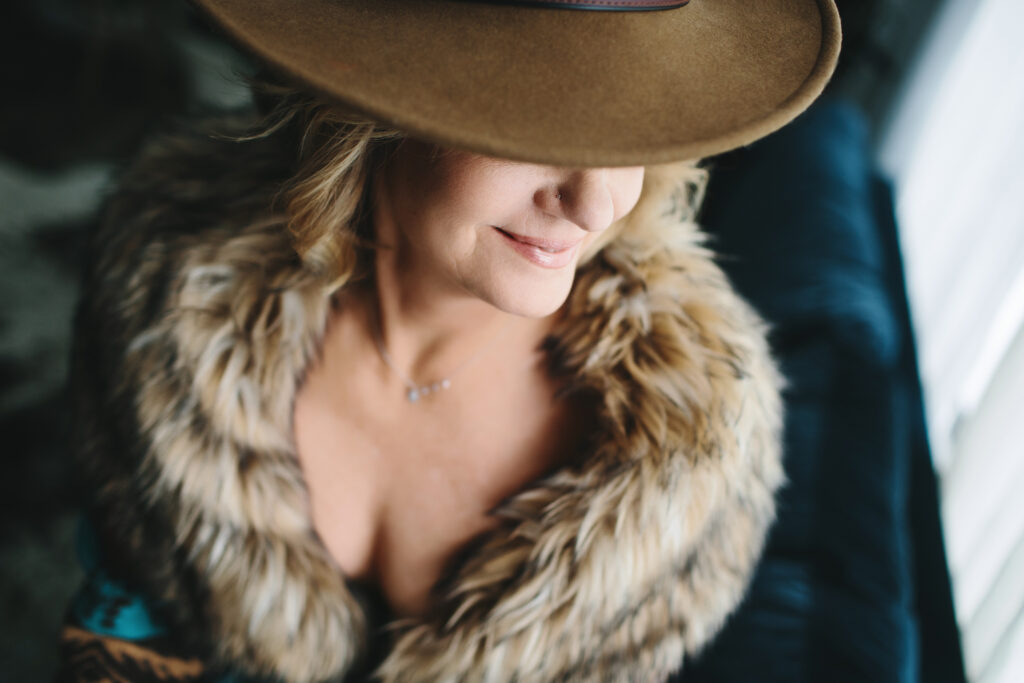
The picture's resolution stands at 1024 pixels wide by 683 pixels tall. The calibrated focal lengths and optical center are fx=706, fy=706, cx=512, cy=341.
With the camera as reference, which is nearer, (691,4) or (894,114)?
(691,4)

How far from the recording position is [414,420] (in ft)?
3.09

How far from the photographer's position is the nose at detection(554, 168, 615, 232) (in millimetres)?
627

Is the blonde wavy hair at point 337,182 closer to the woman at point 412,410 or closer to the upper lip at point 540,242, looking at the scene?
the woman at point 412,410

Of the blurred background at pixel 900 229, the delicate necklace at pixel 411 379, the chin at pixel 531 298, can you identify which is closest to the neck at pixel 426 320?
the delicate necklace at pixel 411 379

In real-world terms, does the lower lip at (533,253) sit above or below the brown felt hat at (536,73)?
below

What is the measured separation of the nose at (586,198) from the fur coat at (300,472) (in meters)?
0.22

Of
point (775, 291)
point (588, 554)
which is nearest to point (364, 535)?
point (588, 554)

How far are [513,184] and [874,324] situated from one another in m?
0.75

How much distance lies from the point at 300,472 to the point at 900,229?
4.58ft

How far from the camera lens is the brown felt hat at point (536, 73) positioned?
49cm

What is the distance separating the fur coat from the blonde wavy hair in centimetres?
4

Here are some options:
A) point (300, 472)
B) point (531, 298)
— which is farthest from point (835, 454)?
point (300, 472)

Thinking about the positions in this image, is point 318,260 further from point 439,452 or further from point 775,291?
point 775,291

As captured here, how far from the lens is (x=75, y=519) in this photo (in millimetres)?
1646
